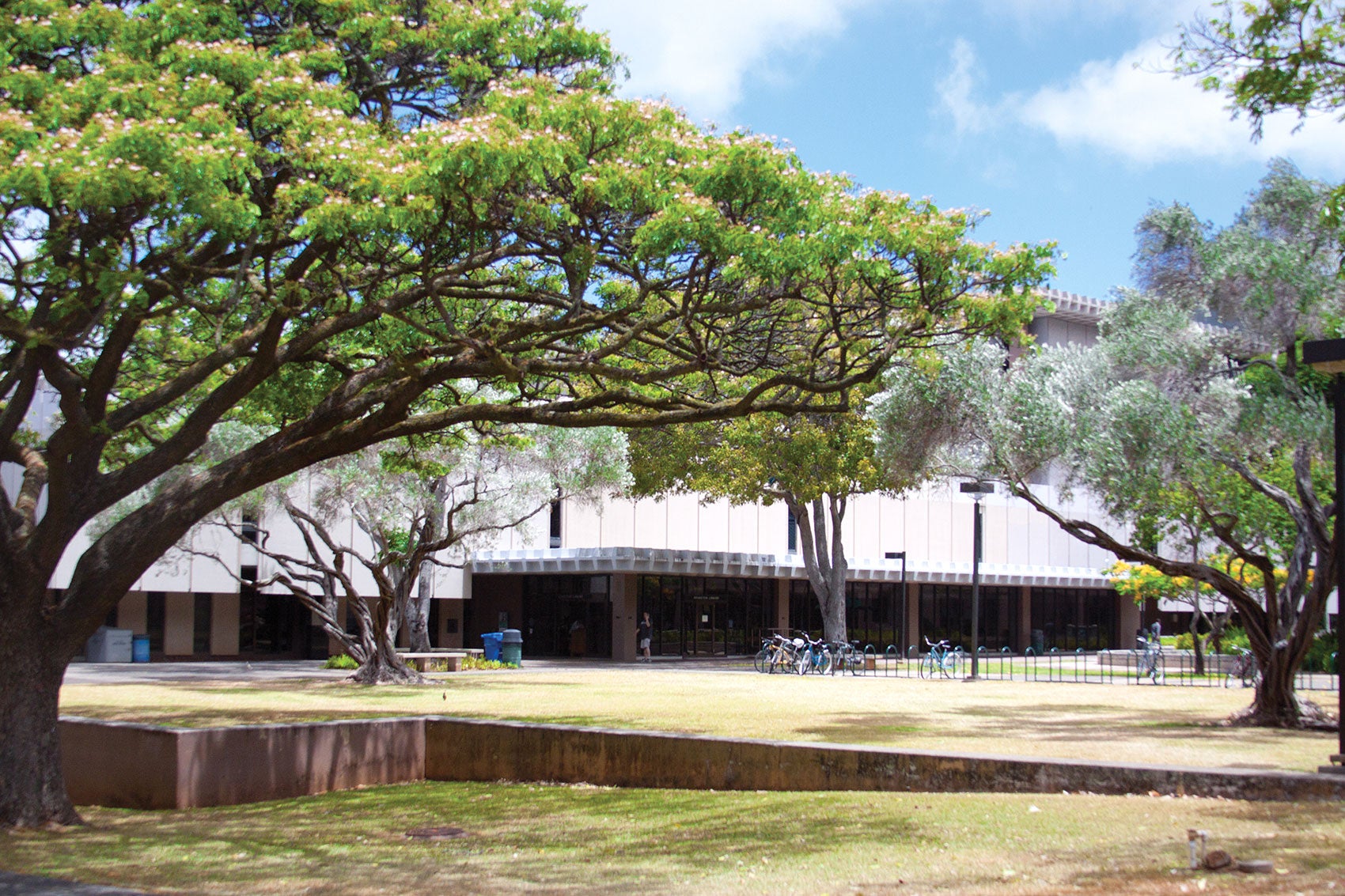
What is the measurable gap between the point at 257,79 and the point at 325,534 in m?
16.9

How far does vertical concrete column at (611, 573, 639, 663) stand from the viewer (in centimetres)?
4253

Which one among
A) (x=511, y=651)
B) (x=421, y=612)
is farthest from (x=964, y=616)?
(x=421, y=612)

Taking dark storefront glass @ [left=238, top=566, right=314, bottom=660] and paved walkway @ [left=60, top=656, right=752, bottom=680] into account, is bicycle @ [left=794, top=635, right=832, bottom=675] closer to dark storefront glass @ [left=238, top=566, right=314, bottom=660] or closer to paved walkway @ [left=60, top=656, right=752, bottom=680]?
paved walkway @ [left=60, top=656, right=752, bottom=680]

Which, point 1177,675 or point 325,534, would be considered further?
point 1177,675

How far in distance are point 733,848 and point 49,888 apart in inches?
188

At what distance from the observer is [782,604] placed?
156ft

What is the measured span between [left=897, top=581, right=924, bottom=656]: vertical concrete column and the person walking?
12484 mm

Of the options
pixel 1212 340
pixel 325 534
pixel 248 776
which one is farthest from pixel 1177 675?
pixel 248 776

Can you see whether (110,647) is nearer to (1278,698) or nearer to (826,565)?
(826,565)

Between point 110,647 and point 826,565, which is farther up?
point 826,565

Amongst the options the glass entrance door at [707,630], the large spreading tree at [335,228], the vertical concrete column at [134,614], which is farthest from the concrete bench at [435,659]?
the large spreading tree at [335,228]

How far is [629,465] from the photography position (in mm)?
35781

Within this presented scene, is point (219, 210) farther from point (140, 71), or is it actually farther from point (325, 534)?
point (325, 534)

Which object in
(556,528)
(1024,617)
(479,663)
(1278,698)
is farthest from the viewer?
(1024,617)
